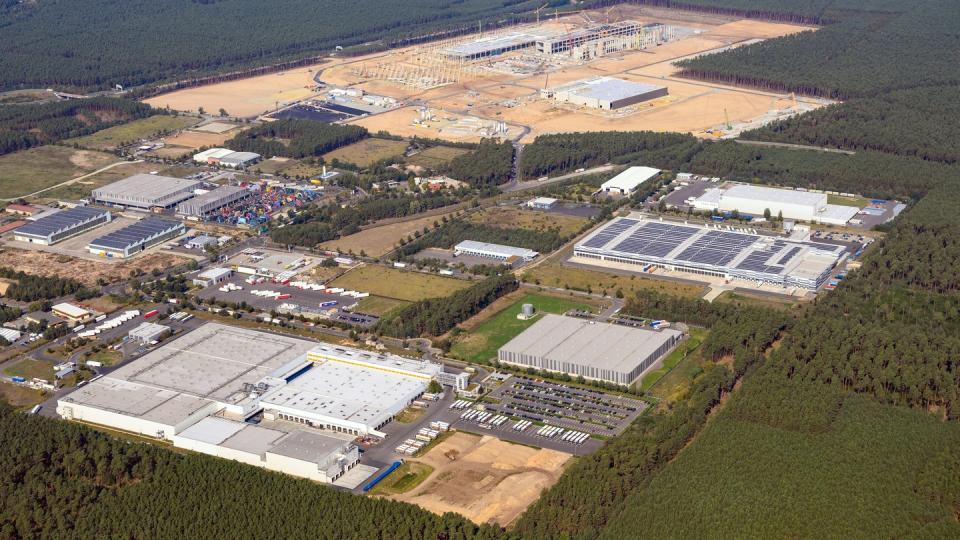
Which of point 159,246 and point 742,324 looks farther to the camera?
point 159,246

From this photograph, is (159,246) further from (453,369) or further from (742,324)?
(742,324)

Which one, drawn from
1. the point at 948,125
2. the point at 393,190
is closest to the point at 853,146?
the point at 948,125

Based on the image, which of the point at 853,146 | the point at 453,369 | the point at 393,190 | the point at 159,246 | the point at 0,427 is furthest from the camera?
the point at 853,146

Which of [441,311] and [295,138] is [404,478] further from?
[295,138]

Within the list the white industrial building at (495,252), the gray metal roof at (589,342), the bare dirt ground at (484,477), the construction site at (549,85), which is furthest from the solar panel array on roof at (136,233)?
the bare dirt ground at (484,477)

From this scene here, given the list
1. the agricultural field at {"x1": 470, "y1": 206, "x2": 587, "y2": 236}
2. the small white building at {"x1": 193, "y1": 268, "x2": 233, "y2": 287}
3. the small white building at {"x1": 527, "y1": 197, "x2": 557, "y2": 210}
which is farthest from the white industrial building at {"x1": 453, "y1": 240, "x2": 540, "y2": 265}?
the small white building at {"x1": 193, "y1": 268, "x2": 233, "y2": 287}

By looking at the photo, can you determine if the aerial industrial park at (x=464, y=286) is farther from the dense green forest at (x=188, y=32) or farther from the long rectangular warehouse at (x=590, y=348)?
the dense green forest at (x=188, y=32)

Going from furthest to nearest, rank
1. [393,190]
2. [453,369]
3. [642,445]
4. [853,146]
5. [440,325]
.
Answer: [853,146], [393,190], [440,325], [453,369], [642,445]

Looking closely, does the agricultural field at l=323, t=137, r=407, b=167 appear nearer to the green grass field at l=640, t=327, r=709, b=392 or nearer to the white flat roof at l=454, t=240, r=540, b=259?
the white flat roof at l=454, t=240, r=540, b=259
